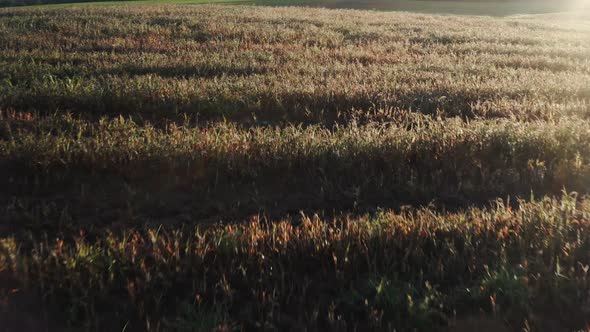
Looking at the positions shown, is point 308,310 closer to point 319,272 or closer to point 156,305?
point 319,272

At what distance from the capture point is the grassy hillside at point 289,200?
97.5 inches

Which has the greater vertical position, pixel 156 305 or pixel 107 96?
pixel 107 96

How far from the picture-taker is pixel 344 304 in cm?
255

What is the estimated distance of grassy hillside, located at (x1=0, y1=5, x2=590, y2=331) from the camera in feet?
8.13

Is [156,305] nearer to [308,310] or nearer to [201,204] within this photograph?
[308,310]

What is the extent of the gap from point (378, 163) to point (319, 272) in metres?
1.94

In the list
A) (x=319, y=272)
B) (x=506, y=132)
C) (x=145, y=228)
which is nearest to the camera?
(x=319, y=272)

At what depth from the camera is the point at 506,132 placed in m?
5.02

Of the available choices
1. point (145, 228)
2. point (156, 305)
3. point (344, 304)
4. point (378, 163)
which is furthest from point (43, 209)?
point (378, 163)

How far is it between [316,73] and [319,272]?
604cm

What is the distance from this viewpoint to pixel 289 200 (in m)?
4.04

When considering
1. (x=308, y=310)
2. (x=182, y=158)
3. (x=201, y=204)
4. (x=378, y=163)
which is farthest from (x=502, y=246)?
(x=182, y=158)

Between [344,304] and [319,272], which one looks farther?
[319,272]

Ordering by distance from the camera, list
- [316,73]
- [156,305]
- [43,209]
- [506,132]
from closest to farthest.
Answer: [156,305], [43,209], [506,132], [316,73]
